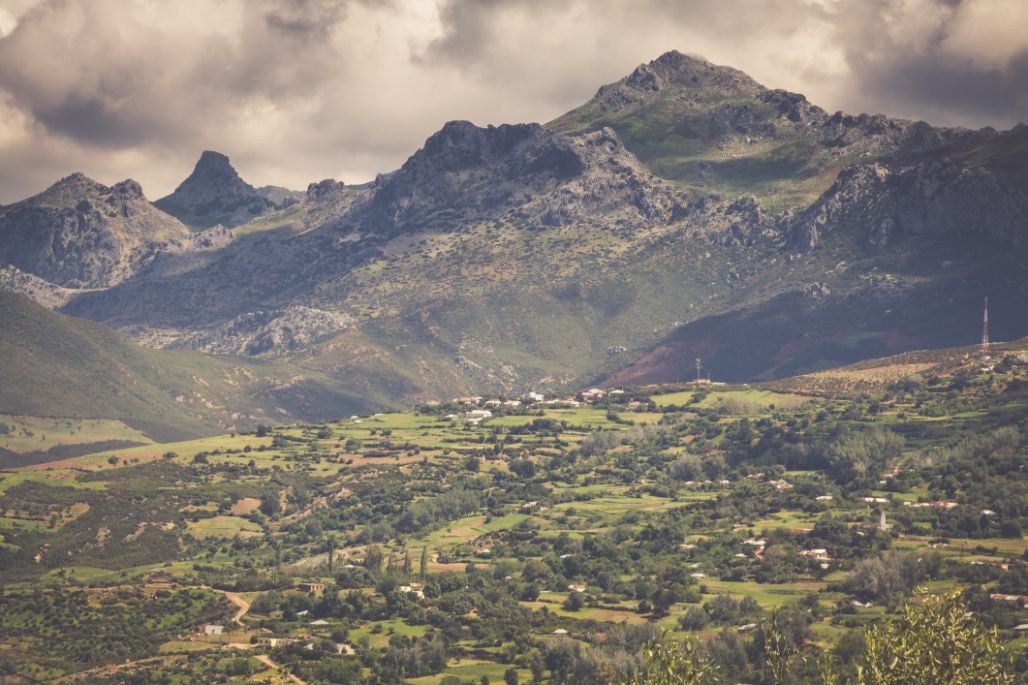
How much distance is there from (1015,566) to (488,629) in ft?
196

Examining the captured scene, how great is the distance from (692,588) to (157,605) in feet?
218

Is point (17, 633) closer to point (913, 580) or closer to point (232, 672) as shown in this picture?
point (232, 672)

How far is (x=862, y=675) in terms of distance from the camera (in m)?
86.5

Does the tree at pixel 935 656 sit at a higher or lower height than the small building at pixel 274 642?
higher

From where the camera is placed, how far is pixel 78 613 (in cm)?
19362

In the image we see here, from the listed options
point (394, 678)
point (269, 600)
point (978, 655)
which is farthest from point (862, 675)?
point (269, 600)

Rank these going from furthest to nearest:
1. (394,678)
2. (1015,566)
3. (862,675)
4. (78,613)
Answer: (78,613), (1015,566), (394,678), (862,675)

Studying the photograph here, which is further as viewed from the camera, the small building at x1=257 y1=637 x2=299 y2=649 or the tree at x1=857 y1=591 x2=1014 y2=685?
the small building at x1=257 y1=637 x2=299 y2=649

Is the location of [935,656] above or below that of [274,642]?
above

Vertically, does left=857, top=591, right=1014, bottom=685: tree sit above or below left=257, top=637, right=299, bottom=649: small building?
above

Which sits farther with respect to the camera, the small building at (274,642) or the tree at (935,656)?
the small building at (274,642)

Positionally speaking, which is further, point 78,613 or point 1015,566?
point 78,613

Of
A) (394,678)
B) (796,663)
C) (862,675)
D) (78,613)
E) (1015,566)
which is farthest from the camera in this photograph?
(78,613)

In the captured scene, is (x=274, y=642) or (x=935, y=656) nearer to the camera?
(x=935, y=656)
